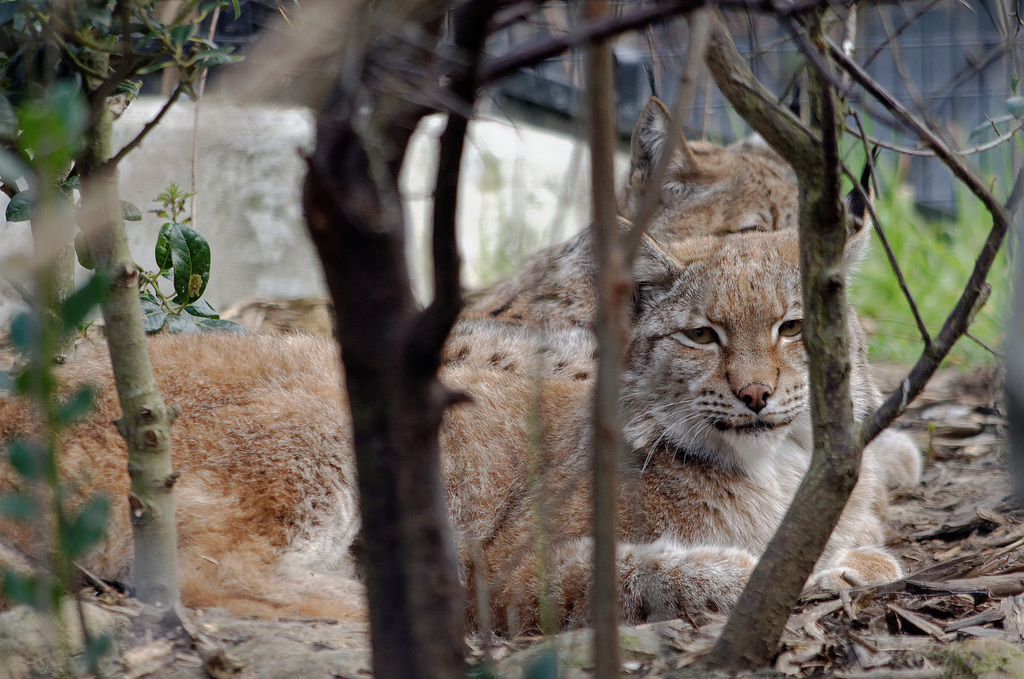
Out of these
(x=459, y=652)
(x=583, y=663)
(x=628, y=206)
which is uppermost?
(x=628, y=206)

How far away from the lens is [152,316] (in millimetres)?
2635

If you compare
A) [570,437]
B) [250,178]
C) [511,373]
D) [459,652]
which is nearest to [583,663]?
[459,652]

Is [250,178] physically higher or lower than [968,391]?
higher

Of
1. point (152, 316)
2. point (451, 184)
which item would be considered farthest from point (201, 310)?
point (451, 184)

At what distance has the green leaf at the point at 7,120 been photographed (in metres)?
2.11

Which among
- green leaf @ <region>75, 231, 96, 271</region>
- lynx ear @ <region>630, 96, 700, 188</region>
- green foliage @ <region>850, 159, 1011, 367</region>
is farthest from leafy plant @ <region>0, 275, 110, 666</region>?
green foliage @ <region>850, 159, 1011, 367</region>

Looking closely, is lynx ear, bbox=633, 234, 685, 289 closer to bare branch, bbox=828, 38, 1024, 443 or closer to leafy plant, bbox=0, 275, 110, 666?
bare branch, bbox=828, 38, 1024, 443

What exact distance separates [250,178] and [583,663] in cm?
506

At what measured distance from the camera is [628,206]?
17.1 ft

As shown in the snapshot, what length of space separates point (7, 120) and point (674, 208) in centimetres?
366

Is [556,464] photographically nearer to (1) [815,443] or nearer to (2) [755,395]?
(2) [755,395]

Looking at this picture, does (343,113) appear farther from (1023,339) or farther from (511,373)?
(511,373)

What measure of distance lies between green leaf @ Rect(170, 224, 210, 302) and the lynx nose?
5.49ft

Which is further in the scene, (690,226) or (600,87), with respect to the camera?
(690,226)
